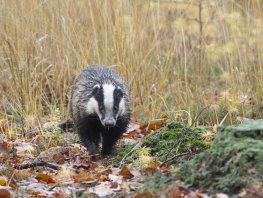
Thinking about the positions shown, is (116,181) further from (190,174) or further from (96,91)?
(96,91)

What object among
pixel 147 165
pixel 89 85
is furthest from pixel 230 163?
pixel 89 85

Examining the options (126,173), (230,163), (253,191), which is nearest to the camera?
(253,191)

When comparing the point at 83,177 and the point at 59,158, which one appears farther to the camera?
the point at 59,158

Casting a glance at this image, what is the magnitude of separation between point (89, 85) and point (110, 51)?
4.82 feet

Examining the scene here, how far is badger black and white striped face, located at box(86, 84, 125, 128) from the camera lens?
19.7ft

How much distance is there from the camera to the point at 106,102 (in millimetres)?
6062

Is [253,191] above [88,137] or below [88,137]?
above

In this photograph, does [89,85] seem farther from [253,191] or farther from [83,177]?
[253,191]

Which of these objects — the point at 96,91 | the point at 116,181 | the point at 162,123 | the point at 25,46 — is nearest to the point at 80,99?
the point at 96,91

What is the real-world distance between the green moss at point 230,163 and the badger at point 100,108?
2224 millimetres

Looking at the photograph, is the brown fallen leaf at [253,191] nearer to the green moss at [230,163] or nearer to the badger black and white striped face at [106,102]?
the green moss at [230,163]

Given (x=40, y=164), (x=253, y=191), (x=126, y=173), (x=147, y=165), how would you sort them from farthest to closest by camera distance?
1. (x=40, y=164)
2. (x=147, y=165)
3. (x=126, y=173)
4. (x=253, y=191)

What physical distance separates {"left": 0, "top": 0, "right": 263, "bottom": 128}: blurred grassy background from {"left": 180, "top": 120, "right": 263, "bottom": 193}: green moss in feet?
11.3

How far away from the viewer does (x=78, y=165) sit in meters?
5.36
